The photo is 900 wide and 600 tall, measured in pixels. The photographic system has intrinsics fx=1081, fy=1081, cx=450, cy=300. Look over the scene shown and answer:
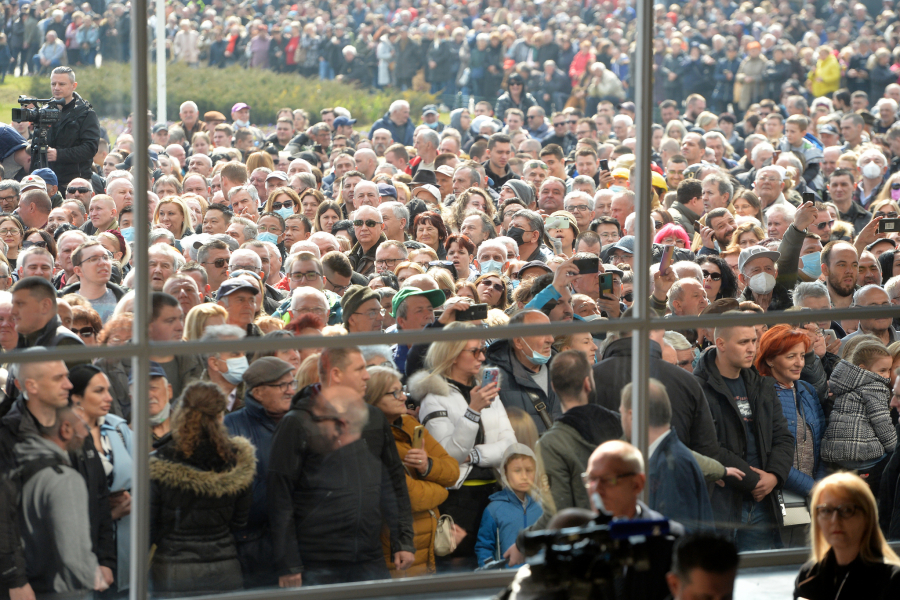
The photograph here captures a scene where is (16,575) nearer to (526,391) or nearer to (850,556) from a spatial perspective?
(526,391)

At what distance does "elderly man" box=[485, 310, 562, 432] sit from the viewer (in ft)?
10.3

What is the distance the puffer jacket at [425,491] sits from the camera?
9.87 ft

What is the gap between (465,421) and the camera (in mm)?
3139

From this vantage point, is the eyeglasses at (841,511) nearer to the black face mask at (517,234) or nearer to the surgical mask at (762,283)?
the surgical mask at (762,283)

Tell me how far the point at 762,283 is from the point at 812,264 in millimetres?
768

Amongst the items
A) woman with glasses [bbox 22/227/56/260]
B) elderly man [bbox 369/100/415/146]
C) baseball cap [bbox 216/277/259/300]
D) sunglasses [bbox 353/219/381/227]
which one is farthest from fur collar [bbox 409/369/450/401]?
elderly man [bbox 369/100/415/146]

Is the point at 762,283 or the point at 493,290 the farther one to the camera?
the point at 762,283

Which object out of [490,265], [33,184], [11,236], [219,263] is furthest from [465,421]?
[33,184]

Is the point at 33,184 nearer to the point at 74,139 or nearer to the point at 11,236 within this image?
the point at 11,236

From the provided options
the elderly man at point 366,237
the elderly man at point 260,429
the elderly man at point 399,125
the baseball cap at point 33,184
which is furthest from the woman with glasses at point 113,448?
the elderly man at point 399,125

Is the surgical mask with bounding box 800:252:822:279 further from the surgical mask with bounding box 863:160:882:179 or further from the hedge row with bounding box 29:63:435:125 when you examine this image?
the hedge row with bounding box 29:63:435:125

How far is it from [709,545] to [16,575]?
1698 millimetres

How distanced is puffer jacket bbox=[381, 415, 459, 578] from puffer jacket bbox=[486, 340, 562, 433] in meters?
0.26

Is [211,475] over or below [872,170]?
below
